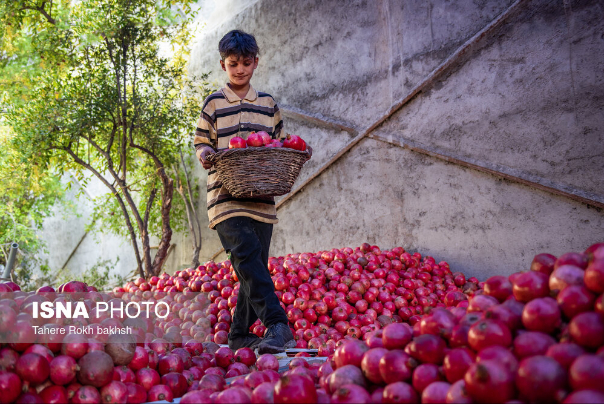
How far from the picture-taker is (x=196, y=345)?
8.46ft

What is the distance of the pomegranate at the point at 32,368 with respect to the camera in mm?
1466

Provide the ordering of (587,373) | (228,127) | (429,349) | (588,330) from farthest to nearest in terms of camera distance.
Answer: (228,127), (429,349), (588,330), (587,373)

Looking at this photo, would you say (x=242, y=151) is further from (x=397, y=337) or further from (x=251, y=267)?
(x=397, y=337)

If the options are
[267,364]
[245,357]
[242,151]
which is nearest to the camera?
[267,364]

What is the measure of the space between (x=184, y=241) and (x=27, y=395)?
6.92m

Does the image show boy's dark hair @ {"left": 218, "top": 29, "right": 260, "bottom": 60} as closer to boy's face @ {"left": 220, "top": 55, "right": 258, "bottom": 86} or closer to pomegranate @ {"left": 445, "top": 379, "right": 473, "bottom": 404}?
boy's face @ {"left": 220, "top": 55, "right": 258, "bottom": 86}

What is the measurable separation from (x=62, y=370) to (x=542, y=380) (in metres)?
1.50

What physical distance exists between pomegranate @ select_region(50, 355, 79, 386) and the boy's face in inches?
80.3

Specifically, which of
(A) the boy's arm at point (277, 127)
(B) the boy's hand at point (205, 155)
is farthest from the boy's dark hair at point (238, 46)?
(B) the boy's hand at point (205, 155)

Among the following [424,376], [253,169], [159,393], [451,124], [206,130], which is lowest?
[159,393]

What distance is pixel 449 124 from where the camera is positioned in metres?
4.85

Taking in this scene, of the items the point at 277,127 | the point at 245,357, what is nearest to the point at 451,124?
the point at 277,127

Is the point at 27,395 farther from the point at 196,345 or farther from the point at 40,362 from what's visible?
the point at 196,345

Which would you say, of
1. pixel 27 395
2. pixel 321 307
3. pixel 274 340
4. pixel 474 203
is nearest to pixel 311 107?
pixel 474 203
